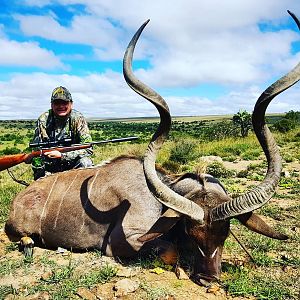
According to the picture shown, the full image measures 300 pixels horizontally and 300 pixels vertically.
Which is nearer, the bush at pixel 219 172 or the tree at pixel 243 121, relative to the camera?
the bush at pixel 219 172

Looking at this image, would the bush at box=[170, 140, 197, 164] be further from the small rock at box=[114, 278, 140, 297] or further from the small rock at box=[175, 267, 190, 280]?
the small rock at box=[114, 278, 140, 297]

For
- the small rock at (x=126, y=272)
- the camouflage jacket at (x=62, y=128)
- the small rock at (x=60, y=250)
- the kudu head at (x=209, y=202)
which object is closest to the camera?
the kudu head at (x=209, y=202)

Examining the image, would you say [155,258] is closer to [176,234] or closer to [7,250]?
[176,234]

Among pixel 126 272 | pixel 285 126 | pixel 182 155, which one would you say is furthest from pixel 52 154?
pixel 285 126

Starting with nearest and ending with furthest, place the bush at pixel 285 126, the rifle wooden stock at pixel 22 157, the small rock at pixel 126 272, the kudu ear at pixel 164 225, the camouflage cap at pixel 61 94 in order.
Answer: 1. the kudu ear at pixel 164 225
2. the small rock at pixel 126 272
3. the rifle wooden stock at pixel 22 157
4. the camouflage cap at pixel 61 94
5. the bush at pixel 285 126

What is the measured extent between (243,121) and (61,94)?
82.9ft

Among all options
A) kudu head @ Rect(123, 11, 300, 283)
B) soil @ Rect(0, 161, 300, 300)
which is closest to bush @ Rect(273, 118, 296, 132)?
soil @ Rect(0, 161, 300, 300)

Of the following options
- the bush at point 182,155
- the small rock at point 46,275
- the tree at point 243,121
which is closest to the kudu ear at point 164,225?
the small rock at point 46,275

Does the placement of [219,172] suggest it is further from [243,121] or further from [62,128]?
[243,121]

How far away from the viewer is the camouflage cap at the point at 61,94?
6906mm

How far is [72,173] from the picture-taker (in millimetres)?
6035

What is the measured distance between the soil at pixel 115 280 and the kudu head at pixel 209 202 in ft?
0.71

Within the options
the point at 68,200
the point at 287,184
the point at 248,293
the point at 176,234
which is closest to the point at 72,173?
the point at 68,200

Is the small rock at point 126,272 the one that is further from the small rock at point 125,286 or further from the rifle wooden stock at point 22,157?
the rifle wooden stock at point 22,157
